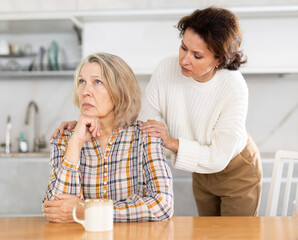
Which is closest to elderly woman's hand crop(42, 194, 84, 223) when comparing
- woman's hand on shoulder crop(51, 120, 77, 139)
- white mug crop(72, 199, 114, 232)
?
white mug crop(72, 199, 114, 232)

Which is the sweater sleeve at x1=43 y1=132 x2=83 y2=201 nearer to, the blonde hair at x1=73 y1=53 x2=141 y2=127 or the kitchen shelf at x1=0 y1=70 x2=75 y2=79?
the blonde hair at x1=73 y1=53 x2=141 y2=127

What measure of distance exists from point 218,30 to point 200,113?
40cm

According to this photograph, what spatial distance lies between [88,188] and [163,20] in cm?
187

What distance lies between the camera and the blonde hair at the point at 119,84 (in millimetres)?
1581

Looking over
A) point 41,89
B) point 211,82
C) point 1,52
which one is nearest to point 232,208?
point 211,82

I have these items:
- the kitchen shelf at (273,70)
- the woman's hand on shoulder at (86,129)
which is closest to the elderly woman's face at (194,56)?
the woman's hand on shoulder at (86,129)

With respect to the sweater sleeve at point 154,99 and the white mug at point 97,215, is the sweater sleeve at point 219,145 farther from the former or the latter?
the white mug at point 97,215

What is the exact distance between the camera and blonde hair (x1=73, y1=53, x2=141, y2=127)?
5.19 ft

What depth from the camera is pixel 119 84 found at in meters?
1.61

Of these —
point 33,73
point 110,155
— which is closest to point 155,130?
point 110,155

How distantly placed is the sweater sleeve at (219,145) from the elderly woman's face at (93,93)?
1.24ft

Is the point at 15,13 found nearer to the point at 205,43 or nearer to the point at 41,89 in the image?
the point at 41,89

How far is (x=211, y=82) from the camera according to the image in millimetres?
1839

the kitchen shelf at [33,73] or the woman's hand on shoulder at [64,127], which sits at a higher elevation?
the kitchen shelf at [33,73]
